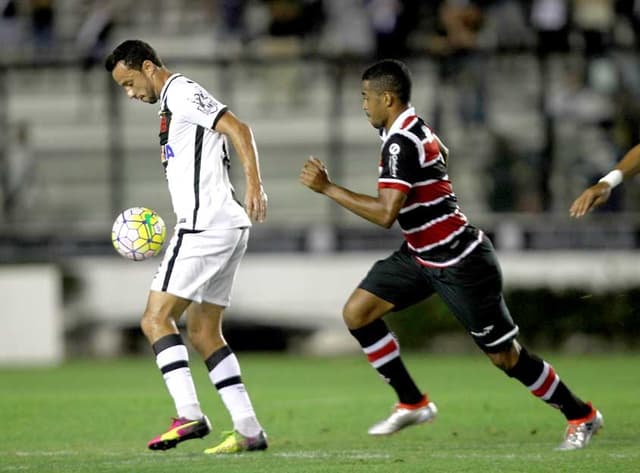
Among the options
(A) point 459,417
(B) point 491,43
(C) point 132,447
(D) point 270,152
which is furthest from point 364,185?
(C) point 132,447

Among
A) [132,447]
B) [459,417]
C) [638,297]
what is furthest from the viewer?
[638,297]

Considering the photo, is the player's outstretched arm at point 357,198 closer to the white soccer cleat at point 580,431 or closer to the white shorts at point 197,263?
the white shorts at point 197,263

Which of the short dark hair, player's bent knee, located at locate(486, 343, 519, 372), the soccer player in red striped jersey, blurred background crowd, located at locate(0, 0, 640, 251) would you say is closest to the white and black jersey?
the short dark hair

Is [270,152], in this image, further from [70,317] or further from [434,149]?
[434,149]

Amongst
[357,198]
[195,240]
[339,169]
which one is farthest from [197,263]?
[339,169]

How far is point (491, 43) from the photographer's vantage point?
22859 millimetres

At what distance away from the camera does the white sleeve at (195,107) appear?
924 cm

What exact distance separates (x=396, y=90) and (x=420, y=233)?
964mm

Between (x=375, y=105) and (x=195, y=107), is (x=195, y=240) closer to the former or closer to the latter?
(x=195, y=107)

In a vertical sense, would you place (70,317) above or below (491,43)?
below

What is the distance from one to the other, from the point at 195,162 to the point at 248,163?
20.4 inches

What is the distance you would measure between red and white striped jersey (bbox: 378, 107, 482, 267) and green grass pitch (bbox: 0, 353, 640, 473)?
134 cm

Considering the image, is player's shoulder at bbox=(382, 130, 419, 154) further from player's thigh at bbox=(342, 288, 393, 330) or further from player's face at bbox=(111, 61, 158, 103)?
player's face at bbox=(111, 61, 158, 103)

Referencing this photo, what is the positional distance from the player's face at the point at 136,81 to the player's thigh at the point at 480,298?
225 cm
